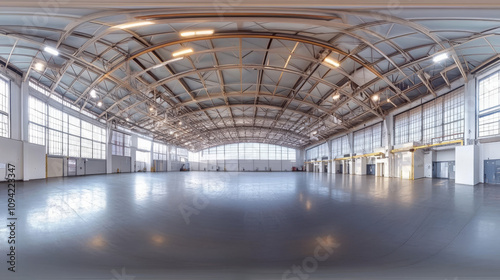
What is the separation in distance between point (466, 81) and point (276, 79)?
15.8 m

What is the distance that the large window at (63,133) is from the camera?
2031 cm

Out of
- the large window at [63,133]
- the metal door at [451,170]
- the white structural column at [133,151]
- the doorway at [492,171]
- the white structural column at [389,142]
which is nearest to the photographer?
the doorway at [492,171]

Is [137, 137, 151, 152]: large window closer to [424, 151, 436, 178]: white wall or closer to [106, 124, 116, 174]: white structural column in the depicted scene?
[106, 124, 116, 174]: white structural column

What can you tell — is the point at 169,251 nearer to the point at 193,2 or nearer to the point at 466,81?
the point at 193,2

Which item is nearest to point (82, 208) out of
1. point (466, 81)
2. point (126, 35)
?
point (126, 35)

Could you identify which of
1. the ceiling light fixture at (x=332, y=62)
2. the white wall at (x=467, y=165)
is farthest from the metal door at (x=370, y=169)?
the ceiling light fixture at (x=332, y=62)

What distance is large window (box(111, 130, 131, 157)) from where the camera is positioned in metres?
34.9

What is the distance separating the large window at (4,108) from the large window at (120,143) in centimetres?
1773

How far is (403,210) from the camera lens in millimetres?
6926

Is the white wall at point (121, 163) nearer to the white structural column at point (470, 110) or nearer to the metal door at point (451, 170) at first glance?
the white structural column at point (470, 110)

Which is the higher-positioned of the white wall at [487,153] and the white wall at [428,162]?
the white wall at [487,153]

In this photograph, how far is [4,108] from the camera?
1667 cm

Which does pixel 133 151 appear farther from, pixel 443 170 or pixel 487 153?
pixel 487 153

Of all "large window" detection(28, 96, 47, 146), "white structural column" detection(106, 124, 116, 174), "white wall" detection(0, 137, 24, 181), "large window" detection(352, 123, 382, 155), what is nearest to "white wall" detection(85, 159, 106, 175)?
"white structural column" detection(106, 124, 116, 174)
